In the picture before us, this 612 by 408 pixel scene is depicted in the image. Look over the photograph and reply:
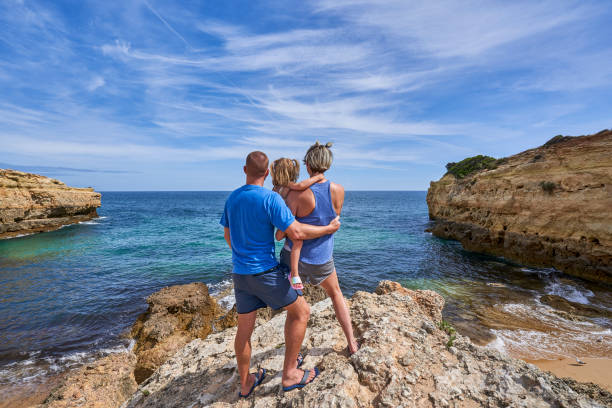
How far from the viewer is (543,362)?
6.84 metres

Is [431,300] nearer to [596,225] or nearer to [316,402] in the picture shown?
[316,402]

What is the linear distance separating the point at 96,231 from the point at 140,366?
1235 inches

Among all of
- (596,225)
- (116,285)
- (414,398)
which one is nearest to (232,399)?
(414,398)

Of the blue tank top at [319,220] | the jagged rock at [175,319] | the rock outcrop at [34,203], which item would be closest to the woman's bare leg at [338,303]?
the blue tank top at [319,220]

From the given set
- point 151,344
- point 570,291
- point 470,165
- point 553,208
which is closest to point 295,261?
point 151,344

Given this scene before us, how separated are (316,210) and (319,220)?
117 mm

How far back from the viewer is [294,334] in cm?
282

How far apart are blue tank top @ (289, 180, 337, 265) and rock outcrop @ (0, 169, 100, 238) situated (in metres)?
36.5

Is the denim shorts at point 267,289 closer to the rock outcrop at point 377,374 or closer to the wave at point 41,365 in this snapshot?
the rock outcrop at point 377,374

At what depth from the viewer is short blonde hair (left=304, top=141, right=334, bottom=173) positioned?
2.96 meters

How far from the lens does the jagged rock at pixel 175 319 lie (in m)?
7.61

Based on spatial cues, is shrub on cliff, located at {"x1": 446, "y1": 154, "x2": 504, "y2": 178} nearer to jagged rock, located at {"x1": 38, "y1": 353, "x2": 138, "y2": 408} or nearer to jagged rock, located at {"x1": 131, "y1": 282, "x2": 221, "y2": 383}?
jagged rock, located at {"x1": 131, "y1": 282, "x2": 221, "y2": 383}

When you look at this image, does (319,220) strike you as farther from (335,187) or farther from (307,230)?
(335,187)

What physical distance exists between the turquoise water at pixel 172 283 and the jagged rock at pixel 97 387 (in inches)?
137
